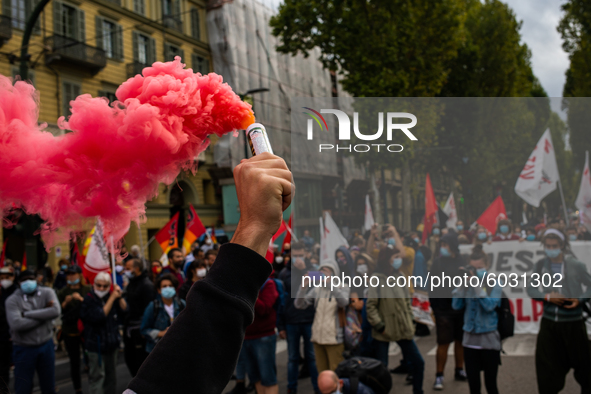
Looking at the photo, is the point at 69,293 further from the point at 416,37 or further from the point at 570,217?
the point at 416,37

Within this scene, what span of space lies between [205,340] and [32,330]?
607 cm

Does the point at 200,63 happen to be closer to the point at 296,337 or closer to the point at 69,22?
the point at 69,22

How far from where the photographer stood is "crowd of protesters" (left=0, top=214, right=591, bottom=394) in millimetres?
5129

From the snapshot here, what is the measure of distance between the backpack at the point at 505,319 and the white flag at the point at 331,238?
187 cm

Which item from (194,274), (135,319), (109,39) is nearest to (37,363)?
(135,319)

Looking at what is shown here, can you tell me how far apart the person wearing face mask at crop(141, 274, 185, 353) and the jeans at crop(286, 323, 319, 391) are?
1587 mm

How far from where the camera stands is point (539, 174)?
5.47 metres

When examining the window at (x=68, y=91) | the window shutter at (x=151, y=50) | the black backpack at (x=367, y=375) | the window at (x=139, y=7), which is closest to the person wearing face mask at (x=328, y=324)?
the black backpack at (x=367, y=375)

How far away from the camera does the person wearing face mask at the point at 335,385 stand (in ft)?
16.0

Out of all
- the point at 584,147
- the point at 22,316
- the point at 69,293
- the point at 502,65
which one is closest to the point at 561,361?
the point at 584,147

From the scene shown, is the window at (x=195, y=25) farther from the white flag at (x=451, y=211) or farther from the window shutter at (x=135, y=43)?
the white flag at (x=451, y=211)

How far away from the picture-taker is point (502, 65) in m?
27.0

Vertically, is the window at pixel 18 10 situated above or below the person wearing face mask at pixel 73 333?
above

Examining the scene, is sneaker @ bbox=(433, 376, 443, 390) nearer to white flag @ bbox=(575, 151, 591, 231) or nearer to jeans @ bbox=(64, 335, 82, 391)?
white flag @ bbox=(575, 151, 591, 231)
